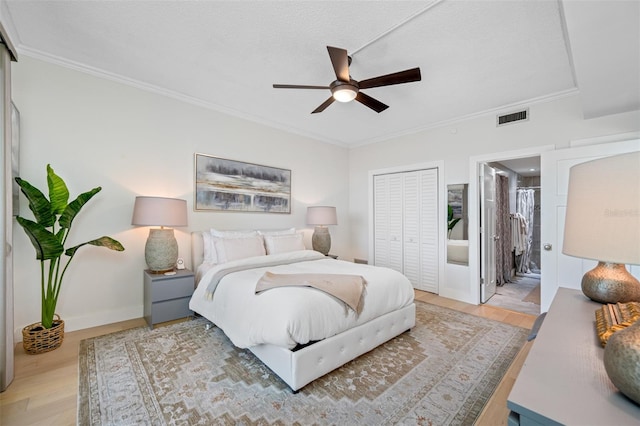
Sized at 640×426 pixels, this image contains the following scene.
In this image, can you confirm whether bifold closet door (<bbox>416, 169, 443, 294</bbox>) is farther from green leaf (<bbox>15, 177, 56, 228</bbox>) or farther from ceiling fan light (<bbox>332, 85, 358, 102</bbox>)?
→ green leaf (<bbox>15, 177, 56, 228</bbox>)

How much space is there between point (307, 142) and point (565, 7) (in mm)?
3617

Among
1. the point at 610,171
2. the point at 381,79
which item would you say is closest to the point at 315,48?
the point at 381,79

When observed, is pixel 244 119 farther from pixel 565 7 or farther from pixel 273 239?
pixel 565 7

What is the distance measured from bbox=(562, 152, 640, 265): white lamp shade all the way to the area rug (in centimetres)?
125

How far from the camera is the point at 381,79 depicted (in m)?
2.16

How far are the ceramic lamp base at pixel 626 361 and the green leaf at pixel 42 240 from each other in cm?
335

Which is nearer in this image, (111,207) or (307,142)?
(111,207)

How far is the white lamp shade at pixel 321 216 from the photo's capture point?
171 inches

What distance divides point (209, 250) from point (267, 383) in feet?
5.92

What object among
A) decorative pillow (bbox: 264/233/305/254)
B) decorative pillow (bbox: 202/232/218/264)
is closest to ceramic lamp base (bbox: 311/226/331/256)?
decorative pillow (bbox: 264/233/305/254)

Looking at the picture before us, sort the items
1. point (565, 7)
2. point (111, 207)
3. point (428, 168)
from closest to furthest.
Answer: point (565, 7)
point (111, 207)
point (428, 168)

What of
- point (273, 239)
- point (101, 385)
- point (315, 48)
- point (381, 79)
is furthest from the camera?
point (273, 239)

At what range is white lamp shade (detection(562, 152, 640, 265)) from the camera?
0.94 meters

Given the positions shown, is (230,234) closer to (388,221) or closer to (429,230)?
(388,221)
